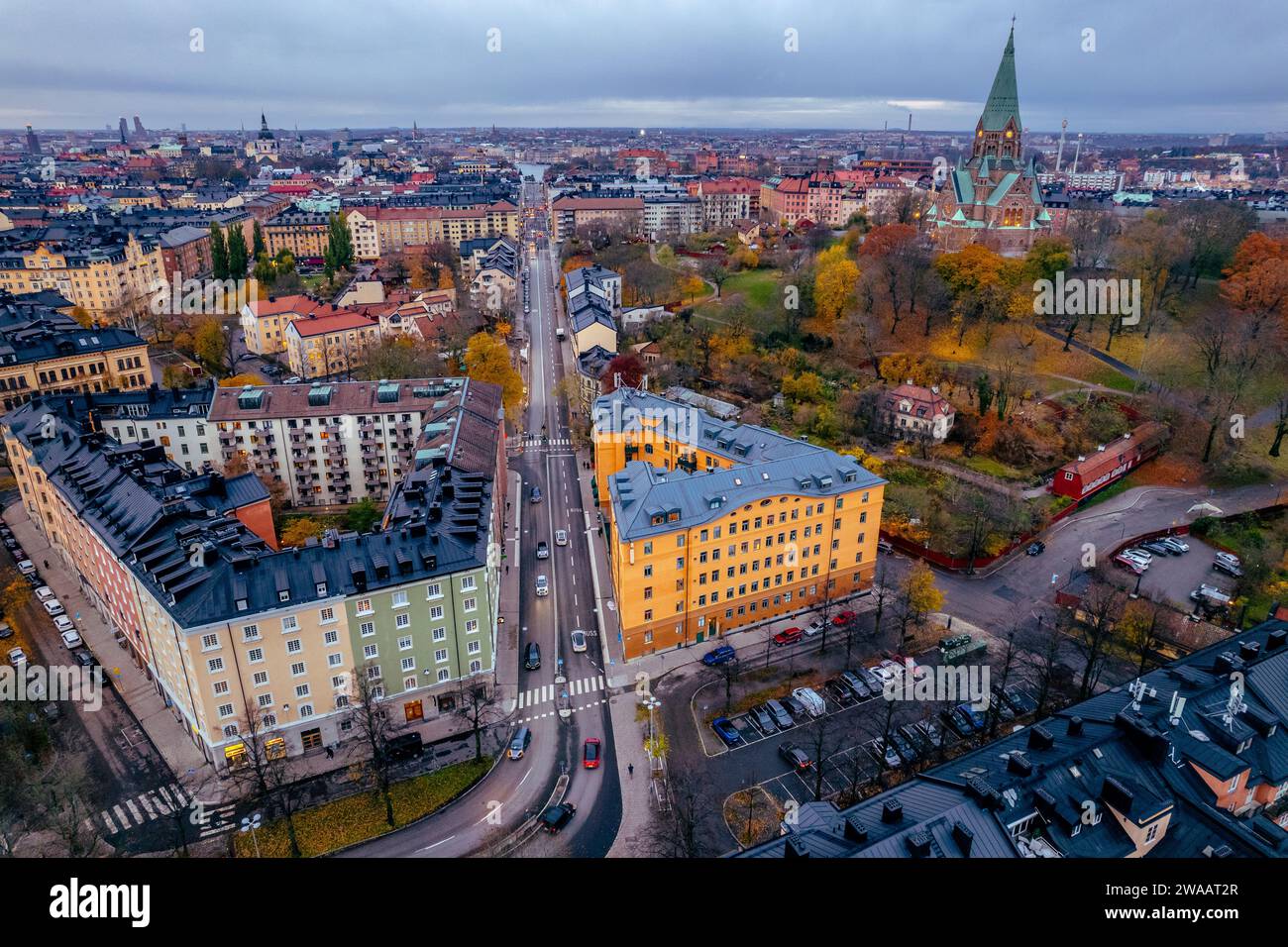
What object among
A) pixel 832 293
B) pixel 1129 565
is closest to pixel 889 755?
pixel 1129 565

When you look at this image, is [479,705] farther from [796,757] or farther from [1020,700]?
[1020,700]

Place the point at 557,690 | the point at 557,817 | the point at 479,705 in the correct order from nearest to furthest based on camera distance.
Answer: the point at 557,817
the point at 479,705
the point at 557,690

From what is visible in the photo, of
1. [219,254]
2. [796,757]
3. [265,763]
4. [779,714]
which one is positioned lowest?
[796,757]

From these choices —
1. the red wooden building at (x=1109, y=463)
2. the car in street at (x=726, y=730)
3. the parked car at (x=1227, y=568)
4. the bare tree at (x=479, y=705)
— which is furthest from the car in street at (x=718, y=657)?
the parked car at (x=1227, y=568)

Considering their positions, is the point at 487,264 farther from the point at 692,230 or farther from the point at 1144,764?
the point at 1144,764

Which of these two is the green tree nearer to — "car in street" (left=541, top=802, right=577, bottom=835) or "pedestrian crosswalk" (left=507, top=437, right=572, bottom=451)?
"pedestrian crosswalk" (left=507, top=437, right=572, bottom=451)
